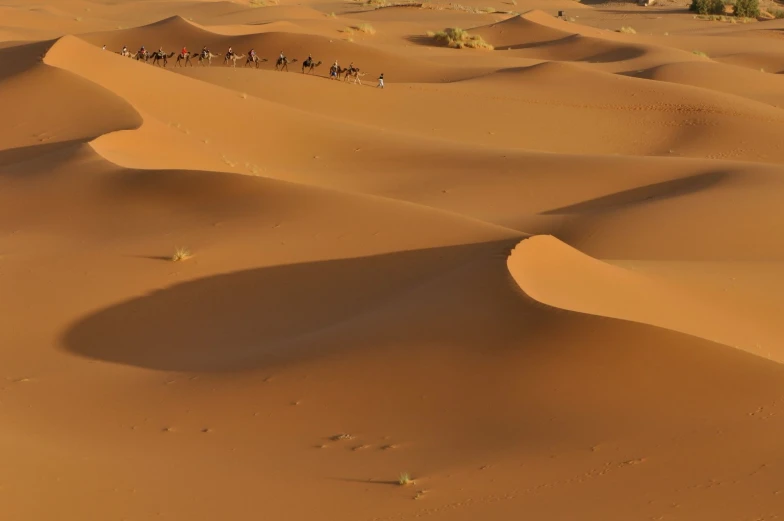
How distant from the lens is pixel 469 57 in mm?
35031

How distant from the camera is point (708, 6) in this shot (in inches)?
2281

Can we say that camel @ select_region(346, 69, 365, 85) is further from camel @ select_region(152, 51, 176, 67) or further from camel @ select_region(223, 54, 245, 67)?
camel @ select_region(152, 51, 176, 67)

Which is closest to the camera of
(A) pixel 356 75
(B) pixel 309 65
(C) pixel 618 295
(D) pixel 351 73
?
(C) pixel 618 295

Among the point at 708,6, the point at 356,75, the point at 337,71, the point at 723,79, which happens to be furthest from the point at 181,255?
the point at 708,6

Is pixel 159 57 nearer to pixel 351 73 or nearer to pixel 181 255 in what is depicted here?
pixel 351 73

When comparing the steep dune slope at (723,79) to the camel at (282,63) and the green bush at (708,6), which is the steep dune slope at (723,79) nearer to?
Result: the camel at (282,63)

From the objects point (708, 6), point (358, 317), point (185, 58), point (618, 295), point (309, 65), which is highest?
point (618, 295)

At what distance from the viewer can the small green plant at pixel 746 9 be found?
5747 cm

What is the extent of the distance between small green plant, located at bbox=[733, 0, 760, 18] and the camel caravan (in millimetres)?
34378

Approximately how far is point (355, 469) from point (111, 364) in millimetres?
3366

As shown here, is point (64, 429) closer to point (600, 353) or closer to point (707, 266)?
point (600, 353)

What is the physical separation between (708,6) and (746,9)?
1926 mm

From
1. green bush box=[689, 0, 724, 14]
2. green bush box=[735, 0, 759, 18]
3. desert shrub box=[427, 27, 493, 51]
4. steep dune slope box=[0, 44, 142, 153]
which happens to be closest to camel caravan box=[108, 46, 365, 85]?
steep dune slope box=[0, 44, 142, 153]

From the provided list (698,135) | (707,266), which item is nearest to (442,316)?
(707,266)
